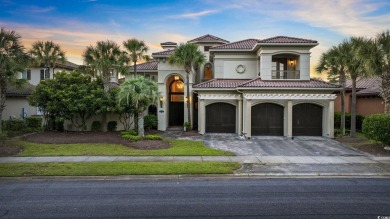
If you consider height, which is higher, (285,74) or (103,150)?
(285,74)

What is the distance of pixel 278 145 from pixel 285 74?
956 cm

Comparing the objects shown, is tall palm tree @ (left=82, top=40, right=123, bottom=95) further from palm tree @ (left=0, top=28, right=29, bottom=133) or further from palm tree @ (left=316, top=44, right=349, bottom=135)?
palm tree @ (left=316, top=44, right=349, bottom=135)

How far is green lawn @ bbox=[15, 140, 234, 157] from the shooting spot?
14734 millimetres

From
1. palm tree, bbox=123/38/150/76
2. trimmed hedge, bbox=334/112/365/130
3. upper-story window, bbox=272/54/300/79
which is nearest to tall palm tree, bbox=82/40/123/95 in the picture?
palm tree, bbox=123/38/150/76

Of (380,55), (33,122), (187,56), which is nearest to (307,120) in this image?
(380,55)

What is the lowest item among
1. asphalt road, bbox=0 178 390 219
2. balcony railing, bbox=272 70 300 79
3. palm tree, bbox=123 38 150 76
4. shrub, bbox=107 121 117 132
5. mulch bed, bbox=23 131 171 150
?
asphalt road, bbox=0 178 390 219

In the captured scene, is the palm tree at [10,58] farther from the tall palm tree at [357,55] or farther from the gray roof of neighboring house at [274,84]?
the tall palm tree at [357,55]

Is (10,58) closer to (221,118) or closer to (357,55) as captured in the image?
(221,118)

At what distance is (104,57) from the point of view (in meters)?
22.3

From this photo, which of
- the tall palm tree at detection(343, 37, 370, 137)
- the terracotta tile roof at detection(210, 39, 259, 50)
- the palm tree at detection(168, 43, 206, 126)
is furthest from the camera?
the terracotta tile roof at detection(210, 39, 259, 50)

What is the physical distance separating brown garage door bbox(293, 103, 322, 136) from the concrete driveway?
103 cm

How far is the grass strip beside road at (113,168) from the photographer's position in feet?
36.0

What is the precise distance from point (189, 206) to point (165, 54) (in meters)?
20.2

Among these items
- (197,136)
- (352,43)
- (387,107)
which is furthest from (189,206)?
(352,43)
